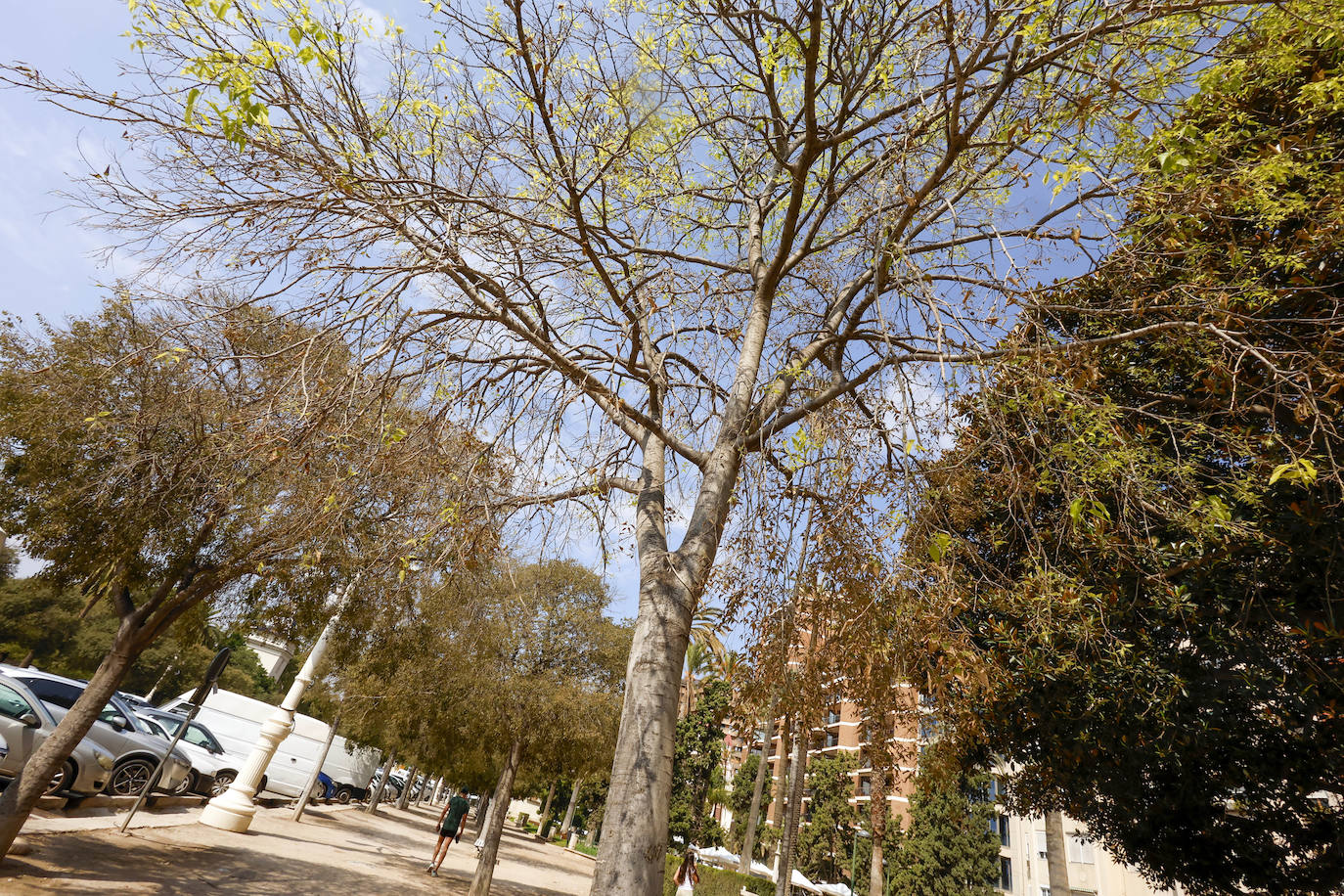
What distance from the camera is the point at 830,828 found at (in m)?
39.5

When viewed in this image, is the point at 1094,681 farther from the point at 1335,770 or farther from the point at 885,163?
the point at 885,163

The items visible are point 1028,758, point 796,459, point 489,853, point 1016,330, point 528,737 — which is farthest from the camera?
point 528,737

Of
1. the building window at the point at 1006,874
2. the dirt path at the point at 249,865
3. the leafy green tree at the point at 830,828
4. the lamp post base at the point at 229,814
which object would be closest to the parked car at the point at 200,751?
the dirt path at the point at 249,865

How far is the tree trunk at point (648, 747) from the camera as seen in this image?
4109 mm

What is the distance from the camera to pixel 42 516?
767cm

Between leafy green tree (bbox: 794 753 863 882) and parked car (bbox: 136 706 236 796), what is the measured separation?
106 feet

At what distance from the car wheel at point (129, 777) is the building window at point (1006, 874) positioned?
36.6 metres

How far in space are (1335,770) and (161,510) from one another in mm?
14083

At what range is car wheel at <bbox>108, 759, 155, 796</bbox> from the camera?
11.7 meters

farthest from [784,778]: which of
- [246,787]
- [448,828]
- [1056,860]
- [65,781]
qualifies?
[65,781]

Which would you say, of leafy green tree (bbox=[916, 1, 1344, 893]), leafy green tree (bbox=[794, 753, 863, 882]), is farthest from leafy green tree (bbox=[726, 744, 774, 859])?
leafy green tree (bbox=[916, 1, 1344, 893])

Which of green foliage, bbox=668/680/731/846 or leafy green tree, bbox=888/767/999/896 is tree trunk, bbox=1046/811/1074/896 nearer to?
leafy green tree, bbox=888/767/999/896

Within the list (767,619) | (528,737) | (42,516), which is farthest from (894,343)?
(528,737)

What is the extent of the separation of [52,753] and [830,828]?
41.0m
